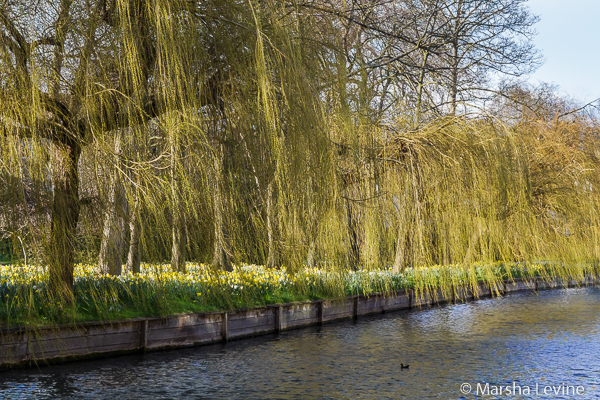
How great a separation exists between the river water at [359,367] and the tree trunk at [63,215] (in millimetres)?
1571

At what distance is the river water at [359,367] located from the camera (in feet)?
22.9

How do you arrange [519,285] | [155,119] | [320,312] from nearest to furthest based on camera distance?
[155,119] < [320,312] < [519,285]

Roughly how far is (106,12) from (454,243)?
25.7ft

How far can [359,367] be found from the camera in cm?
834

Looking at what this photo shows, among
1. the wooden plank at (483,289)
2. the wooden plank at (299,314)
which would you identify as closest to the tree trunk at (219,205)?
the wooden plank at (299,314)

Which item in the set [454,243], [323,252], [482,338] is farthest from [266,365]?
[454,243]

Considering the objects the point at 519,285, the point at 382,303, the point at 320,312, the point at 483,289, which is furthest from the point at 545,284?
the point at 320,312

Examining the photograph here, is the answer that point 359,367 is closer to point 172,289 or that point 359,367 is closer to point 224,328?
point 224,328

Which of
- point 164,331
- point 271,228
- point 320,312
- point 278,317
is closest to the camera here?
point 271,228

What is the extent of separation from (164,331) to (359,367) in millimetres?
2636

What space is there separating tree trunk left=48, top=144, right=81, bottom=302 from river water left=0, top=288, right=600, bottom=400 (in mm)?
1571

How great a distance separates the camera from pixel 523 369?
27.3 ft

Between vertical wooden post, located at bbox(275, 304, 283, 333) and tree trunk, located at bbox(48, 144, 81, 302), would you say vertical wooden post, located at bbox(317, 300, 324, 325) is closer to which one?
vertical wooden post, located at bbox(275, 304, 283, 333)

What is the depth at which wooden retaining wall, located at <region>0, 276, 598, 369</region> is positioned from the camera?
23.8 feet
